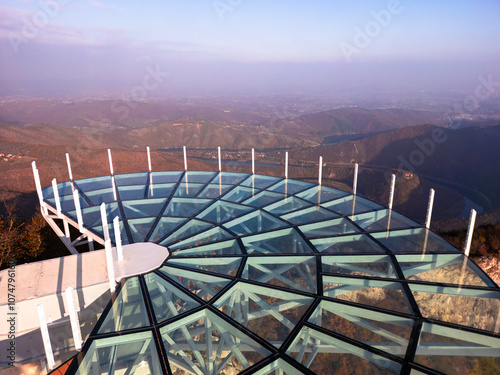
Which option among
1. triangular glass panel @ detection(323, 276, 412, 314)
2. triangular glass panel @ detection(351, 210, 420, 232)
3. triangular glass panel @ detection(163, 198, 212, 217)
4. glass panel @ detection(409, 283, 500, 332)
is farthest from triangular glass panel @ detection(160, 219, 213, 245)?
glass panel @ detection(409, 283, 500, 332)

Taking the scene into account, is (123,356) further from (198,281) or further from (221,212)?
(221,212)

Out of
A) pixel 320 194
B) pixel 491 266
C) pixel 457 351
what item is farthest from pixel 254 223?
pixel 491 266

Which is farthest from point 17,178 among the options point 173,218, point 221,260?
point 221,260

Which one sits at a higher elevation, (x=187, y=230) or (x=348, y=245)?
(x=187, y=230)

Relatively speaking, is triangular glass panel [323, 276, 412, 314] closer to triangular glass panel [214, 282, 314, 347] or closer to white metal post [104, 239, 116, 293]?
triangular glass panel [214, 282, 314, 347]

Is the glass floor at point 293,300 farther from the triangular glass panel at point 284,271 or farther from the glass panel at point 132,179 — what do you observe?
the glass panel at point 132,179

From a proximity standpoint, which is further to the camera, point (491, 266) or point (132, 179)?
point (491, 266)

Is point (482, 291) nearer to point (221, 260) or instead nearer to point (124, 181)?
point (221, 260)
